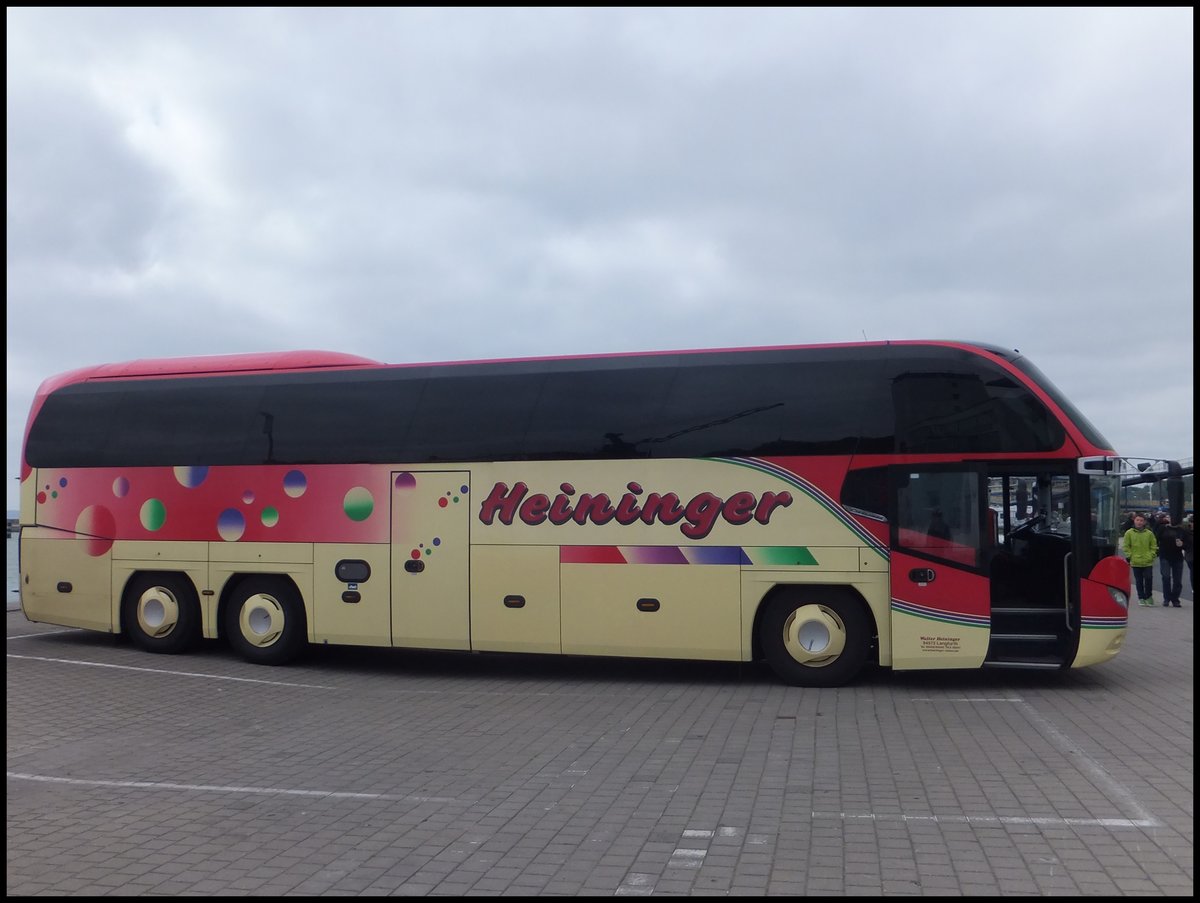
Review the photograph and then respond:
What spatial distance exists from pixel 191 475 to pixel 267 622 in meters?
2.12

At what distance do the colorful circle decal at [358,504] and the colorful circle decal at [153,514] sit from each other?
107 inches

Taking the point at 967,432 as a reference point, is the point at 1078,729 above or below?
below

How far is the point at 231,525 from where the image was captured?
43.8 ft

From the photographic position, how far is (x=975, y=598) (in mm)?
10742

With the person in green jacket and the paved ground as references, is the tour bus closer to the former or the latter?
the paved ground

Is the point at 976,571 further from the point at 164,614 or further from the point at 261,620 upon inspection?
the point at 164,614

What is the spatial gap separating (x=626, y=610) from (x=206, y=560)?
18.4 feet

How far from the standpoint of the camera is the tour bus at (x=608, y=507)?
10797 millimetres

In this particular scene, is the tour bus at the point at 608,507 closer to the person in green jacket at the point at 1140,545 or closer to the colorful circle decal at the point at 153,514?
the colorful circle decal at the point at 153,514

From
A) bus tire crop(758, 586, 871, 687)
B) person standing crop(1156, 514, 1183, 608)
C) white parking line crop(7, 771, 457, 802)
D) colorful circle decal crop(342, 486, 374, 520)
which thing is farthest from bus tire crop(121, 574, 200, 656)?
person standing crop(1156, 514, 1183, 608)

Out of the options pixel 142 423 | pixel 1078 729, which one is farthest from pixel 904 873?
pixel 142 423

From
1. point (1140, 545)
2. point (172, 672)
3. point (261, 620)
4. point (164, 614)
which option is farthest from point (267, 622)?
point (1140, 545)

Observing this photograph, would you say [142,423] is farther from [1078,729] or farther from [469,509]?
[1078,729]

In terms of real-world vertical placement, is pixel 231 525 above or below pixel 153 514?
below
